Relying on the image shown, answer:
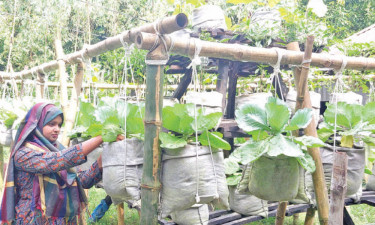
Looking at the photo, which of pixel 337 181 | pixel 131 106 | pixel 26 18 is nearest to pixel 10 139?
pixel 131 106

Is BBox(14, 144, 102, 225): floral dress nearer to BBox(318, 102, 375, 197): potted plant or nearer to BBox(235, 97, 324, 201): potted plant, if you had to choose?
BBox(235, 97, 324, 201): potted plant

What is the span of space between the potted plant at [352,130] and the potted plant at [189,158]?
0.67 meters

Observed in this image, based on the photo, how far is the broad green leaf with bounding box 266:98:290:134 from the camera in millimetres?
1593

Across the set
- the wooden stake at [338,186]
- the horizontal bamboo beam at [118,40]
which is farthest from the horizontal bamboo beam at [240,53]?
the wooden stake at [338,186]

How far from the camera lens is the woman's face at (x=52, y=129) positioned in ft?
6.90

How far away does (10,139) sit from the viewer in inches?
135

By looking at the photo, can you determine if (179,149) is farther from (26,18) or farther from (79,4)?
(26,18)

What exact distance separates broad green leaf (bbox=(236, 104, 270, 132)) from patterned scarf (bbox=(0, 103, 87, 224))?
1.09 meters

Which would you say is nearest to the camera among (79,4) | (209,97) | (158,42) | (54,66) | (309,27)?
(158,42)

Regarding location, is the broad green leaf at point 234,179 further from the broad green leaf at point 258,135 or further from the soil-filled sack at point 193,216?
the broad green leaf at point 258,135

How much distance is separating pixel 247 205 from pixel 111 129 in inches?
51.6

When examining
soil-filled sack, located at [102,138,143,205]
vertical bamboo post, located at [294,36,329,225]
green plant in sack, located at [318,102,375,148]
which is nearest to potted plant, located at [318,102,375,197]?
green plant in sack, located at [318,102,375,148]

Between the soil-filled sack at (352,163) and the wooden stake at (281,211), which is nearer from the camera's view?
the soil-filled sack at (352,163)

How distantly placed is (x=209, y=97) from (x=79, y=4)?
10.6 metres
